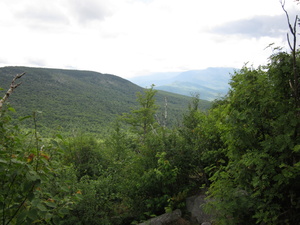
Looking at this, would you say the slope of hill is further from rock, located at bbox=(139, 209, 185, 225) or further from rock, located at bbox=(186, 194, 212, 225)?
rock, located at bbox=(139, 209, 185, 225)

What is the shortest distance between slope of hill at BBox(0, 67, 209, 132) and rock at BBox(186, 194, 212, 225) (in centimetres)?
5492

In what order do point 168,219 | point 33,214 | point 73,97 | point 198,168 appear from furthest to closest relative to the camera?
1. point 73,97
2. point 198,168
3. point 168,219
4. point 33,214

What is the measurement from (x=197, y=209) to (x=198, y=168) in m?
1.45

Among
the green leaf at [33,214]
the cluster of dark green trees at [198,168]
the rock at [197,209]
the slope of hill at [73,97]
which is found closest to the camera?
the green leaf at [33,214]

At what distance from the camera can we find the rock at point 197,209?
6320mm

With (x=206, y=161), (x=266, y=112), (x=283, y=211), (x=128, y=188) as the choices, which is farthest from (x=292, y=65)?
(x=128, y=188)

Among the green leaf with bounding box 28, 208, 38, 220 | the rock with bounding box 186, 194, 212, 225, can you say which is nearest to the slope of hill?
the rock with bounding box 186, 194, 212, 225

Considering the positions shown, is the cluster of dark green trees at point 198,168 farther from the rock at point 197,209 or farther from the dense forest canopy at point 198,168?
the rock at point 197,209

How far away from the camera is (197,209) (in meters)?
6.74

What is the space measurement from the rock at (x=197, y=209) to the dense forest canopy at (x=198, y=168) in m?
0.32

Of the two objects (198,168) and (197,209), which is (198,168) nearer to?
(198,168)

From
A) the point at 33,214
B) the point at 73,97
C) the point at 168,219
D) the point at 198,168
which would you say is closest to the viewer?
the point at 33,214

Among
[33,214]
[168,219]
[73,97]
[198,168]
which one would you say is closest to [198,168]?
[198,168]

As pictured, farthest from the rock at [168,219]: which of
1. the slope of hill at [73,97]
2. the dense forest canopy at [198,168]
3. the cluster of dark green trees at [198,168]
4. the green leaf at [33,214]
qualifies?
the slope of hill at [73,97]
